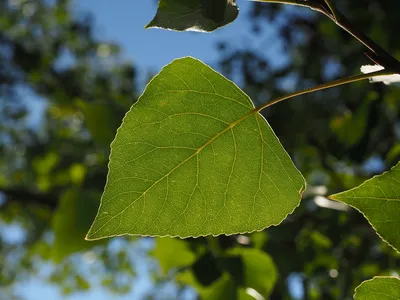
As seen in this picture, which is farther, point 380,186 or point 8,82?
point 8,82

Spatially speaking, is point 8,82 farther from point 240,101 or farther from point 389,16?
point 240,101

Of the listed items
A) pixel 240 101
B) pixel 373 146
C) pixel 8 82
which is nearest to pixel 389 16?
pixel 373 146

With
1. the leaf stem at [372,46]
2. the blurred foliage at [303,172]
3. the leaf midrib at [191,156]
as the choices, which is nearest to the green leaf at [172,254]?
the blurred foliage at [303,172]

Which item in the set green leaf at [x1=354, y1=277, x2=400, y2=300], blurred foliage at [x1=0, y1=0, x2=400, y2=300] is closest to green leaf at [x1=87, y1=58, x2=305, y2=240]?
green leaf at [x1=354, y1=277, x2=400, y2=300]

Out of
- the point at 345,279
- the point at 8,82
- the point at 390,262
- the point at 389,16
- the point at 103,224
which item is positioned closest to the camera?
the point at 103,224

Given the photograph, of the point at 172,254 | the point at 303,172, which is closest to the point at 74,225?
the point at 172,254

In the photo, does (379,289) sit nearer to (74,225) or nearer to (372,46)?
(372,46)

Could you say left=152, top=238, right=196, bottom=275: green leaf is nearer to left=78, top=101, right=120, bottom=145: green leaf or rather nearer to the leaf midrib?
left=78, top=101, right=120, bottom=145: green leaf
